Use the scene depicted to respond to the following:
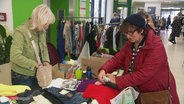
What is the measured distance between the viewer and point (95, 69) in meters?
3.07

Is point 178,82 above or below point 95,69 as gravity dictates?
below

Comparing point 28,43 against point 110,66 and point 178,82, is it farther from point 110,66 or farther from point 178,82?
point 178,82

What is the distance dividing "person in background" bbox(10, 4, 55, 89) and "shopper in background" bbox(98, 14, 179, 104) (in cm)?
88

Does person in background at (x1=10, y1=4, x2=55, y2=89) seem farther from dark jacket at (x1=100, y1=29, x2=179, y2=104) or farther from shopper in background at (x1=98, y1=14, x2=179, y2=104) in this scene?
dark jacket at (x1=100, y1=29, x2=179, y2=104)

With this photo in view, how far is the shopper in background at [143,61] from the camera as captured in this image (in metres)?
1.72

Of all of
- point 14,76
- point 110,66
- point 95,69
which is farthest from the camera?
point 95,69

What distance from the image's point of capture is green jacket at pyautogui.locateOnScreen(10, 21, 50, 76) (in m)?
2.22

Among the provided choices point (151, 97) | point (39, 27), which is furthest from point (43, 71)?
point (151, 97)

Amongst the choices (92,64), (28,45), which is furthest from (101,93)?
(92,64)

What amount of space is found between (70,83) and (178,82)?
3760mm

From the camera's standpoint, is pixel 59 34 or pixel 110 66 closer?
pixel 110 66

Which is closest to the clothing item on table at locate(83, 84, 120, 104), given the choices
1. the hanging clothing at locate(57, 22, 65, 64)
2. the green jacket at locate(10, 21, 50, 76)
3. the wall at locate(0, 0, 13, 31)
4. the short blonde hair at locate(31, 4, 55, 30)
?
the green jacket at locate(10, 21, 50, 76)

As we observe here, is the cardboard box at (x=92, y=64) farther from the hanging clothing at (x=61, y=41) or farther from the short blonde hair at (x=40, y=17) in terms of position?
the hanging clothing at (x=61, y=41)

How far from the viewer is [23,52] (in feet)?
7.57
